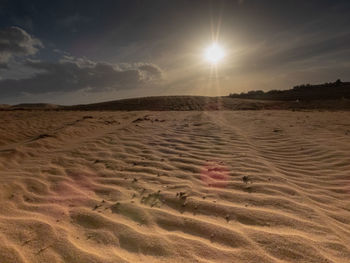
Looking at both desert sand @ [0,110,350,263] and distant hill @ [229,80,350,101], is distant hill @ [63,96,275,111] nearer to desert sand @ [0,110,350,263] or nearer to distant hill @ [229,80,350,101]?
distant hill @ [229,80,350,101]

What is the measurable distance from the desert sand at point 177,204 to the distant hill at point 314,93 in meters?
15.3

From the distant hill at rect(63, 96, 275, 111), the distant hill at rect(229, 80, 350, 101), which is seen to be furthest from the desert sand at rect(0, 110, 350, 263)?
the distant hill at rect(229, 80, 350, 101)

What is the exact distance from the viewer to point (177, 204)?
2.15 meters

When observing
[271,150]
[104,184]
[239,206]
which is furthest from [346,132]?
[104,184]

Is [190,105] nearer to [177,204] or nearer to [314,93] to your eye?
[314,93]

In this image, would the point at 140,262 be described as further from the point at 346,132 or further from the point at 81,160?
the point at 346,132

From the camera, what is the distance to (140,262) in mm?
1406

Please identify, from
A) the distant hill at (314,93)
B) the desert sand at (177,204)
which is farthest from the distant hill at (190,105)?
the desert sand at (177,204)

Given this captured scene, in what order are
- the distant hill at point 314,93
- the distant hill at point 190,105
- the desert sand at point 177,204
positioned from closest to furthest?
the desert sand at point 177,204 → the distant hill at point 190,105 → the distant hill at point 314,93

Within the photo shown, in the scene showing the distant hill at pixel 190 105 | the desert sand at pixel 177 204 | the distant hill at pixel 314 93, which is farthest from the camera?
the distant hill at pixel 314 93

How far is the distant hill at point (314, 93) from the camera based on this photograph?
16.3 m

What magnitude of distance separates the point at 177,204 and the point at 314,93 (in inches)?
828

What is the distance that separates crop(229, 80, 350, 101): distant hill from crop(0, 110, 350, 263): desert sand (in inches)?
602

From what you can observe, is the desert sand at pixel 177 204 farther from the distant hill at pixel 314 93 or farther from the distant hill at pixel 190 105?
the distant hill at pixel 314 93
